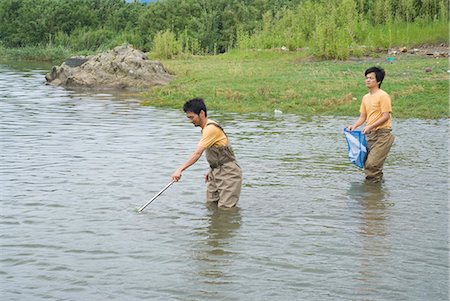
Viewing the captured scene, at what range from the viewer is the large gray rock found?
27.2 metres

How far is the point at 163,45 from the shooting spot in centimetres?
4191

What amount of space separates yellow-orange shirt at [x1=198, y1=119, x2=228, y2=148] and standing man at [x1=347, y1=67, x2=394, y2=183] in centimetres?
239

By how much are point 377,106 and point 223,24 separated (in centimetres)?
5016

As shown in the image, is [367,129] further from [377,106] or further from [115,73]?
[115,73]

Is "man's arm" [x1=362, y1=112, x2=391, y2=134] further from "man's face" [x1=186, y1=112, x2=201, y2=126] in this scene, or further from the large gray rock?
the large gray rock

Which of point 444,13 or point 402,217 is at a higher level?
point 444,13

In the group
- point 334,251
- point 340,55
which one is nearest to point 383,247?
point 334,251

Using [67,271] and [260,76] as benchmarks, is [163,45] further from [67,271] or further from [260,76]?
[67,271]

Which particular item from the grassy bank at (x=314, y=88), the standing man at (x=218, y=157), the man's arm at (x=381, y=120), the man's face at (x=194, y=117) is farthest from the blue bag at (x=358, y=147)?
the grassy bank at (x=314, y=88)

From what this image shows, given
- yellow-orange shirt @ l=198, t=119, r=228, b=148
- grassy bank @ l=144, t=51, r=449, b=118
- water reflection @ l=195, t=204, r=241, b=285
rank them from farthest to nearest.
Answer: grassy bank @ l=144, t=51, r=449, b=118 < yellow-orange shirt @ l=198, t=119, r=228, b=148 < water reflection @ l=195, t=204, r=241, b=285

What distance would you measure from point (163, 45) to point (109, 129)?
87.4 ft

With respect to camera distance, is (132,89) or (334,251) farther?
(132,89)

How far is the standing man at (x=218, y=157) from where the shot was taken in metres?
8.51

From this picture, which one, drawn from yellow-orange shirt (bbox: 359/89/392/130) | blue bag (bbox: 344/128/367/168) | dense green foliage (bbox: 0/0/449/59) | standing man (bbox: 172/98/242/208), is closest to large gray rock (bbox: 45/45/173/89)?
dense green foliage (bbox: 0/0/449/59)
